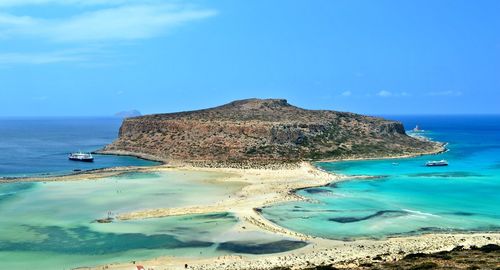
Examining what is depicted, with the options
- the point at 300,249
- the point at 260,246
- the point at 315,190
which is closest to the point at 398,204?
the point at 315,190

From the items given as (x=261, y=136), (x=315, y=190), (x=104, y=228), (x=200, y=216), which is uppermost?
(x=261, y=136)

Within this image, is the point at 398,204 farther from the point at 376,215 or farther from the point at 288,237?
the point at 288,237

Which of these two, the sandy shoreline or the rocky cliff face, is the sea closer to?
the sandy shoreline

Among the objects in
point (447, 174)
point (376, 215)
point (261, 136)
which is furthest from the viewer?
point (261, 136)

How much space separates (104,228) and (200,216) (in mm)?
8396

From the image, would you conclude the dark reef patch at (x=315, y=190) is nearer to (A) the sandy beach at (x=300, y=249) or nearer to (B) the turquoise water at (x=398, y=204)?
(B) the turquoise water at (x=398, y=204)

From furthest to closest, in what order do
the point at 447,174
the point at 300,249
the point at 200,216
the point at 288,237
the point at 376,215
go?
the point at 447,174 < the point at 376,215 < the point at 200,216 < the point at 288,237 < the point at 300,249

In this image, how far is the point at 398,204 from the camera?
53750 mm

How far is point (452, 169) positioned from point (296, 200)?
37.0 m

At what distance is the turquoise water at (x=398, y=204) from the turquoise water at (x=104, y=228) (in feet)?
21.0

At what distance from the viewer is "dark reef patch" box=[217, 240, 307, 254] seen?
124ft

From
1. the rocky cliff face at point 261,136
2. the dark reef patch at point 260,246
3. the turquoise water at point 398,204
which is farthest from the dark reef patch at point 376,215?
the rocky cliff face at point 261,136

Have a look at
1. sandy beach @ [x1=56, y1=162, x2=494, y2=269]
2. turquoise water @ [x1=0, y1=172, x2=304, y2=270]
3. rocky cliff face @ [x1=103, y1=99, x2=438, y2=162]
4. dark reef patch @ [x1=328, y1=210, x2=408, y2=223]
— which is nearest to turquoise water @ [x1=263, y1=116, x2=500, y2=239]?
dark reef patch @ [x1=328, y1=210, x2=408, y2=223]

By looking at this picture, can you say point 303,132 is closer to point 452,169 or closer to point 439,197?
point 452,169
